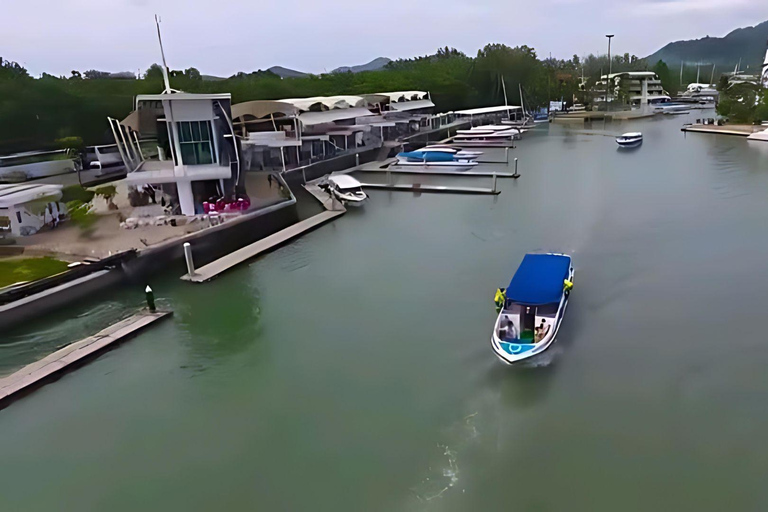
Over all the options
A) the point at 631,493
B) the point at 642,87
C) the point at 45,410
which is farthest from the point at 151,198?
the point at 642,87

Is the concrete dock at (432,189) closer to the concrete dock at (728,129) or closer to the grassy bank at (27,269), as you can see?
the grassy bank at (27,269)

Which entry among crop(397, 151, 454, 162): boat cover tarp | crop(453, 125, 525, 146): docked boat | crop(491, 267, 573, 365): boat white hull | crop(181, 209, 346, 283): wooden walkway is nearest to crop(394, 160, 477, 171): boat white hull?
crop(397, 151, 454, 162): boat cover tarp

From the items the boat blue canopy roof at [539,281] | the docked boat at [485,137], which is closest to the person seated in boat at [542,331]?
the boat blue canopy roof at [539,281]

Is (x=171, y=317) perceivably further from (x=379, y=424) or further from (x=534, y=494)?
(x=534, y=494)

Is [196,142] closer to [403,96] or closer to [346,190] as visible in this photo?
[346,190]

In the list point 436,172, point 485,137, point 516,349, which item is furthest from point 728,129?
point 516,349
